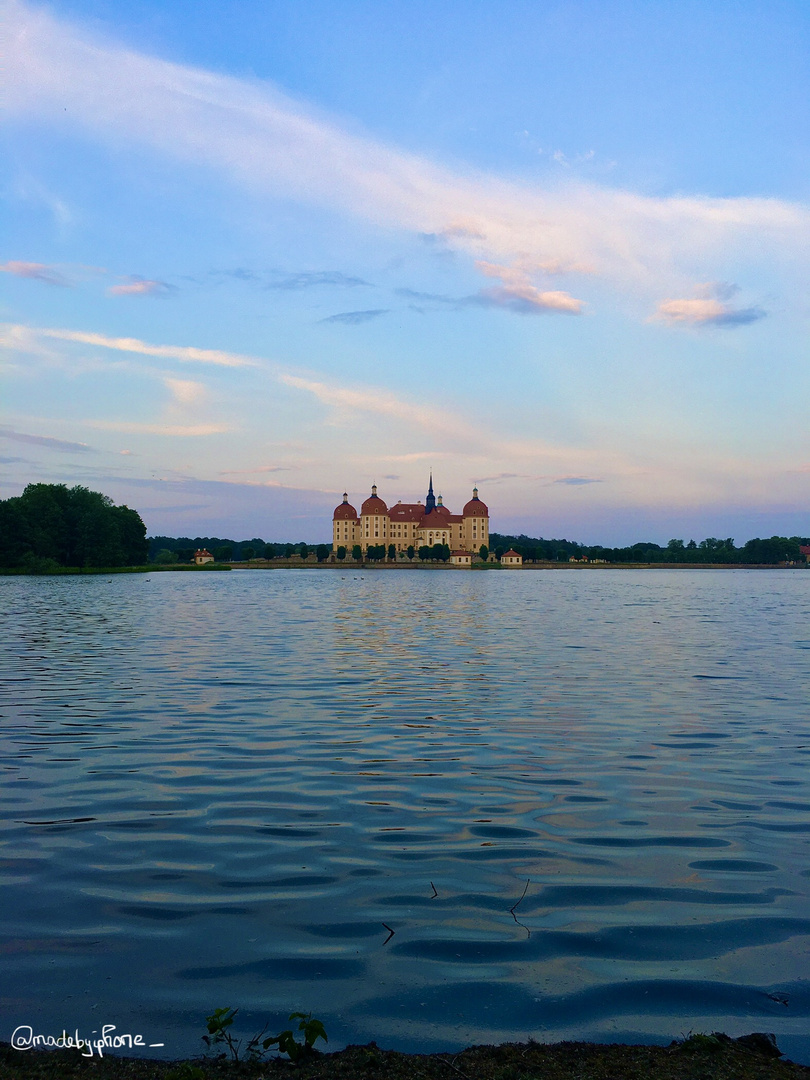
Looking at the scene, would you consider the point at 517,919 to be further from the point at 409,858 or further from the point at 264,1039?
the point at 264,1039

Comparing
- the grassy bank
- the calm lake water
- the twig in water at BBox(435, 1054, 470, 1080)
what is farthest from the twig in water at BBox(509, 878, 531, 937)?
the twig in water at BBox(435, 1054, 470, 1080)

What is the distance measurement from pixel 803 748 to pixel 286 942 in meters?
9.20

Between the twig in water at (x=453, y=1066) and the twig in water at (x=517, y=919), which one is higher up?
the twig in water at (x=453, y=1066)

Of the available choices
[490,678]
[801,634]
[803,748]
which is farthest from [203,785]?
[801,634]

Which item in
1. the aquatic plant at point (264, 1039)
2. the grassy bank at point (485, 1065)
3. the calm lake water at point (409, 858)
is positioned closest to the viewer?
the grassy bank at point (485, 1065)

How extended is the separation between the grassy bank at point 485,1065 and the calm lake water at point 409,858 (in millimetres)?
300

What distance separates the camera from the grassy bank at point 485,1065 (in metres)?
3.89

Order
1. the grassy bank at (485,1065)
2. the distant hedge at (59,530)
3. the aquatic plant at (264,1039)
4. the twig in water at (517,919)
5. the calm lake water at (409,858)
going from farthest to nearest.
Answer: the distant hedge at (59,530)
the twig in water at (517,919)
the calm lake water at (409,858)
the aquatic plant at (264,1039)
the grassy bank at (485,1065)

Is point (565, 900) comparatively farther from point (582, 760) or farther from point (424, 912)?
point (582, 760)

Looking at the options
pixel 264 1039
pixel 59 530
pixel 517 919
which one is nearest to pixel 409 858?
pixel 517 919

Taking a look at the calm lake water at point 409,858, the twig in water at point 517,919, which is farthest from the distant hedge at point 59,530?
the twig in water at point 517,919

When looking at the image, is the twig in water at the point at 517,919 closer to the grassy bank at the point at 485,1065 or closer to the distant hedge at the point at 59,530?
the grassy bank at the point at 485,1065

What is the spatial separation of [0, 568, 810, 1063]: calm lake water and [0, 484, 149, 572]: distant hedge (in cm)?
9363

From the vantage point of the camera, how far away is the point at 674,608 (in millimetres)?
50906
